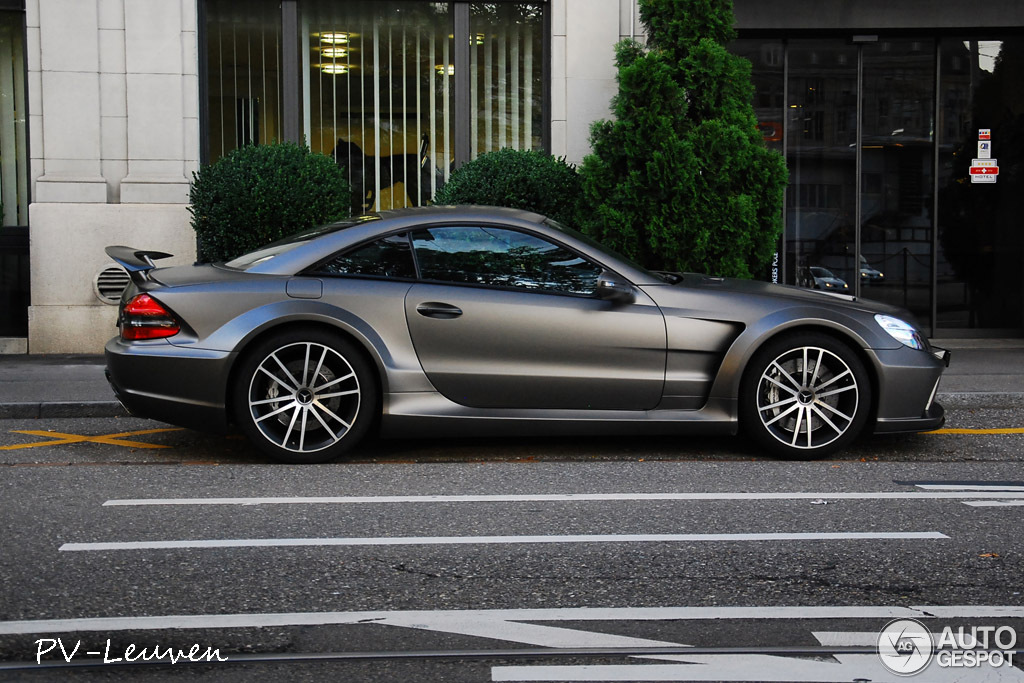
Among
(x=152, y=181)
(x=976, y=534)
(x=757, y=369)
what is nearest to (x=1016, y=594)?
(x=976, y=534)

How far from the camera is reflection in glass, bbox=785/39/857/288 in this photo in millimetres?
12984

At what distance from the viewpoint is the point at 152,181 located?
1202cm

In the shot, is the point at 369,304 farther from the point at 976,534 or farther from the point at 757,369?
the point at 976,534

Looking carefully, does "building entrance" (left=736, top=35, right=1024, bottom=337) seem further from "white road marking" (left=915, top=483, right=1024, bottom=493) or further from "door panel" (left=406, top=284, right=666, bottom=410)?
"white road marking" (left=915, top=483, right=1024, bottom=493)

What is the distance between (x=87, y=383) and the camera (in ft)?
30.7

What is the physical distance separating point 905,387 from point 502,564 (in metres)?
3.23

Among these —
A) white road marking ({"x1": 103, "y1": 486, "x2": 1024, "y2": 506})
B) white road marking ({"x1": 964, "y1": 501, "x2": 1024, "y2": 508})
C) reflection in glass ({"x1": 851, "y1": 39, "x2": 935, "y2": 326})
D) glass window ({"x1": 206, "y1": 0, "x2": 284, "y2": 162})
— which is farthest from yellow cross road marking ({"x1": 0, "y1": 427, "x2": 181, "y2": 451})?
reflection in glass ({"x1": 851, "y1": 39, "x2": 935, "y2": 326})

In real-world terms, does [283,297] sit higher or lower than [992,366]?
higher

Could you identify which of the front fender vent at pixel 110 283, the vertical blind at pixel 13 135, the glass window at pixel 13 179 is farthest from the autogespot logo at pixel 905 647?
the vertical blind at pixel 13 135

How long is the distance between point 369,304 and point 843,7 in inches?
325

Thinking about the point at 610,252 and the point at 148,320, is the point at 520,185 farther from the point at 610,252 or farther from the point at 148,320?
the point at 148,320

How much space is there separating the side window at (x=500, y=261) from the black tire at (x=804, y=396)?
108 centimetres

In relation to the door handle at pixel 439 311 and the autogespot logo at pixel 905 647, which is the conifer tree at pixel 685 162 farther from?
the autogespot logo at pixel 905 647

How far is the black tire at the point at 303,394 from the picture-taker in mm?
6316
